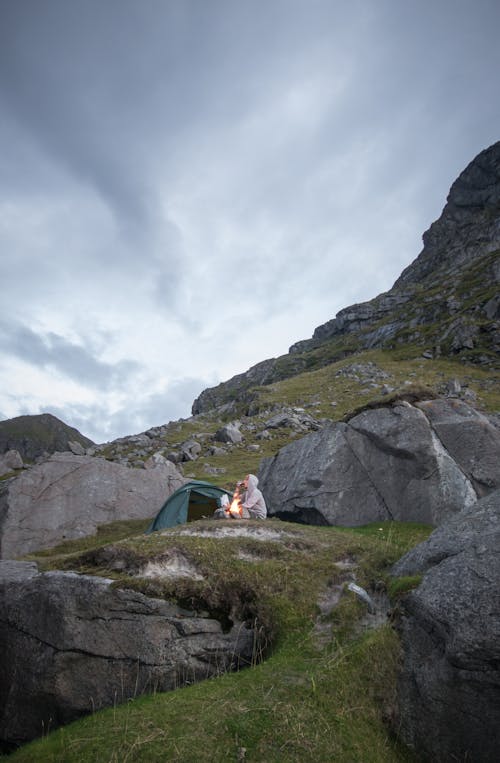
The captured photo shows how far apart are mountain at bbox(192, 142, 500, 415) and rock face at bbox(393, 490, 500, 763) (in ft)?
242

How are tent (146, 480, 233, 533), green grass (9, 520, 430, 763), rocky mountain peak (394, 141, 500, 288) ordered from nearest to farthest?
green grass (9, 520, 430, 763) < tent (146, 480, 233, 533) < rocky mountain peak (394, 141, 500, 288)

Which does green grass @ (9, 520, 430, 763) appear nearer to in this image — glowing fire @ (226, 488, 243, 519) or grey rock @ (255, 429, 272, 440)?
glowing fire @ (226, 488, 243, 519)

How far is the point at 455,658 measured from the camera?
6754 millimetres

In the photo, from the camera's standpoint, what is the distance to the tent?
22344mm

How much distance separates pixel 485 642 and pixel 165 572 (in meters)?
7.50

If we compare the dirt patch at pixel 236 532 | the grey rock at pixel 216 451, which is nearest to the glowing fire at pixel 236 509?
the dirt patch at pixel 236 532

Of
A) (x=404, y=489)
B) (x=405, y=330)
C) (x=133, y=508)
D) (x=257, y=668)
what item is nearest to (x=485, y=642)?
(x=257, y=668)

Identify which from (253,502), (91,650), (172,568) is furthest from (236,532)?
(91,650)

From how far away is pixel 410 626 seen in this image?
777 cm

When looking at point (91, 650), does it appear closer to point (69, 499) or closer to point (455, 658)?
point (455, 658)

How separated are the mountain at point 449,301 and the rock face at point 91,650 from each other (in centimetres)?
7511

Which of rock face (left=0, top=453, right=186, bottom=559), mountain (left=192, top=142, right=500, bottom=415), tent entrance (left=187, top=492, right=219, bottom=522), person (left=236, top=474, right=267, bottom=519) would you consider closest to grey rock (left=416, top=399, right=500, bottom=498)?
person (left=236, top=474, right=267, bottom=519)

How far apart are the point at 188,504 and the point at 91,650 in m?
14.0

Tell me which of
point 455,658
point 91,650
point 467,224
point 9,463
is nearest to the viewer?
point 455,658
